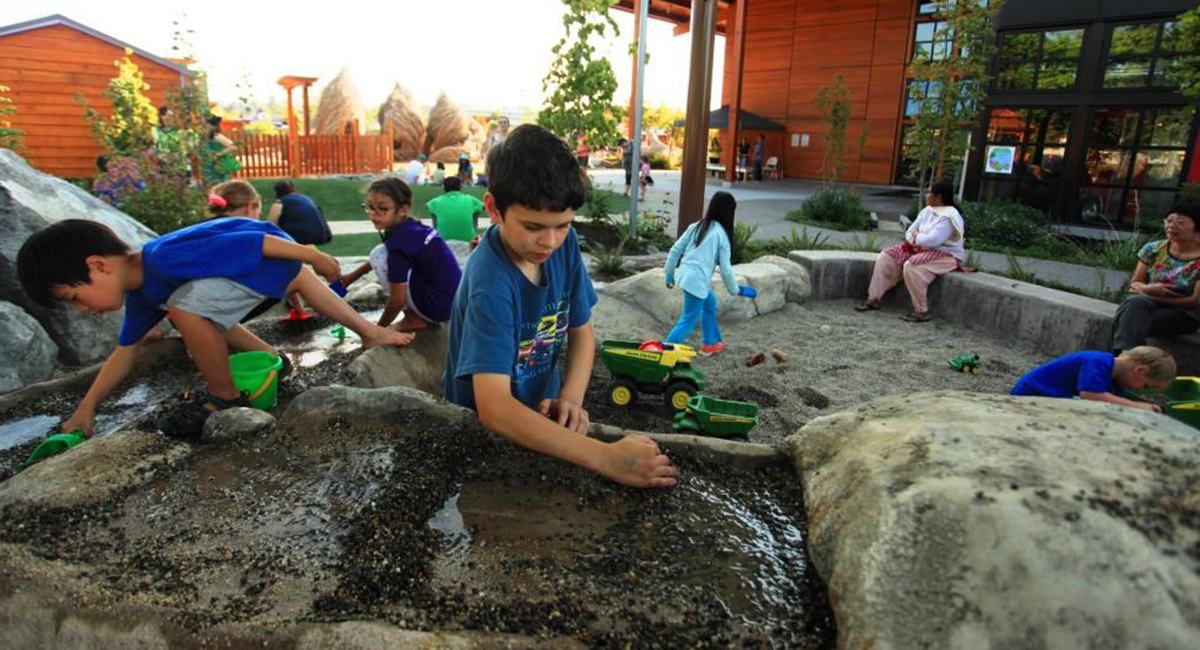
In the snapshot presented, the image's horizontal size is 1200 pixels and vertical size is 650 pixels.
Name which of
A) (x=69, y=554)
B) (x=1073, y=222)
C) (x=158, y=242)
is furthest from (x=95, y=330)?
(x=1073, y=222)

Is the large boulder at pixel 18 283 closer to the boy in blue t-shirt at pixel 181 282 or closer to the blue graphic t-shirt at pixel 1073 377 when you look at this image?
the boy in blue t-shirt at pixel 181 282

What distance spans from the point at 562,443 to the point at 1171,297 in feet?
17.7

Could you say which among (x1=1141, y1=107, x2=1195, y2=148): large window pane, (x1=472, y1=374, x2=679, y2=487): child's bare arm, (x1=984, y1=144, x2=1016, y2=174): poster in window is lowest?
(x1=472, y1=374, x2=679, y2=487): child's bare arm

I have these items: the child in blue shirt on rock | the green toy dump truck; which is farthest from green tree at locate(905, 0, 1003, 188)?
the child in blue shirt on rock

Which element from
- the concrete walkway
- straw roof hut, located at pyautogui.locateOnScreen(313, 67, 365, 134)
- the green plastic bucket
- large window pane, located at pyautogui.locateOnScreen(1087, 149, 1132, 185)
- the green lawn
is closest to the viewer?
the green plastic bucket

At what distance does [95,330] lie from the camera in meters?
4.79

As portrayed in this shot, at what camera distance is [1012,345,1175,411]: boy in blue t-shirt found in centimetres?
350

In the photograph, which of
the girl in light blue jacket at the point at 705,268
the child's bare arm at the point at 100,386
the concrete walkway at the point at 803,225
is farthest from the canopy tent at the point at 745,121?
the child's bare arm at the point at 100,386

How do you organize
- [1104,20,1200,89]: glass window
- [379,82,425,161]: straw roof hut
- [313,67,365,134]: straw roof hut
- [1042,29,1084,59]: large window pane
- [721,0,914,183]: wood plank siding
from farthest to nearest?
Answer: [379,82,425,161]: straw roof hut → [313,67,365,134]: straw roof hut → [721,0,914,183]: wood plank siding → [1042,29,1084,59]: large window pane → [1104,20,1200,89]: glass window

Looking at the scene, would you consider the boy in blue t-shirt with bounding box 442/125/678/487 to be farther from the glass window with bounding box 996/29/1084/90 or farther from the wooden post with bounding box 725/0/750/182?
the wooden post with bounding box 725/0/750/182

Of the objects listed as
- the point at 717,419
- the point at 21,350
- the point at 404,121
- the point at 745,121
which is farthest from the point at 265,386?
the point at 404,121

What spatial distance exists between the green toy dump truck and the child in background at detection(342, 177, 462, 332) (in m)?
1.10

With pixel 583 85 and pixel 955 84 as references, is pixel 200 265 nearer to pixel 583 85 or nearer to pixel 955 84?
pixel 583 85

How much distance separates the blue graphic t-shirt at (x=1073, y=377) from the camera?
140 inches
